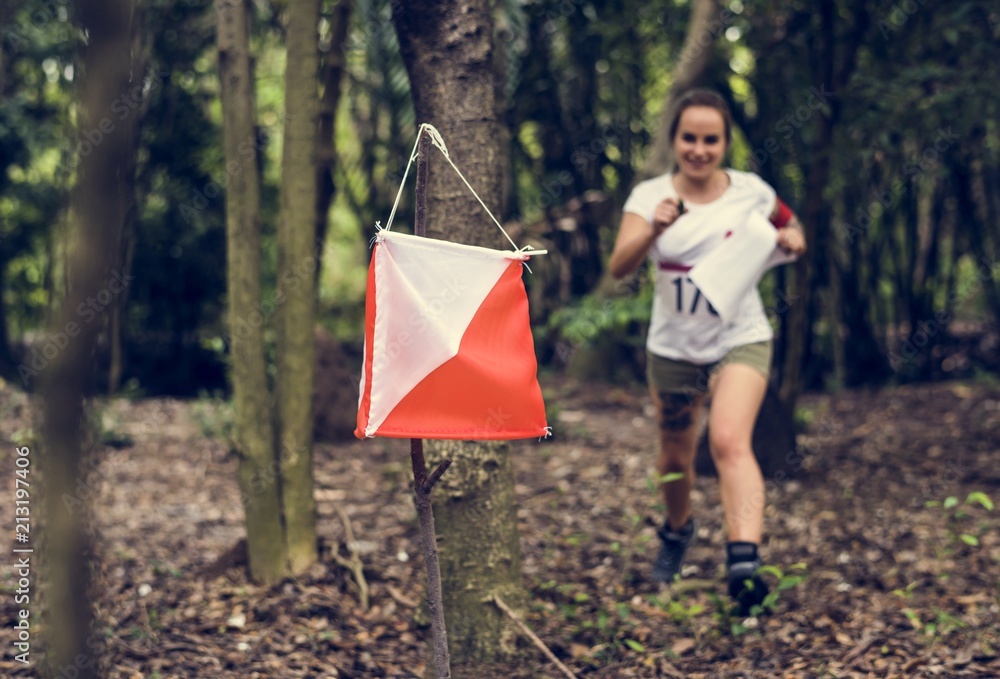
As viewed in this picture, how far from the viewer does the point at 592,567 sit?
3760 mm

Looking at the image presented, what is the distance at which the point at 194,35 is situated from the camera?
7.59m

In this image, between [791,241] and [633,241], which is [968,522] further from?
[633,241]

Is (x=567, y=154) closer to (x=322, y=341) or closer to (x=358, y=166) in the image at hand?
(x=358, y=166)

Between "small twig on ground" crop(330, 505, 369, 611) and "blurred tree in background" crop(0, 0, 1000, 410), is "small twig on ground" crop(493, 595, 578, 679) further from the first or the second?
"blurred tree in background" crop(0, 0, 1000, 410)

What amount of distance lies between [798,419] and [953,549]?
1.63 m

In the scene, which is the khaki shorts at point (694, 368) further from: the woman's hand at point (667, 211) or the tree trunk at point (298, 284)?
the tree trunk at point (298, 284)

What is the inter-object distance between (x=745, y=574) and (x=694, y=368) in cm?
69

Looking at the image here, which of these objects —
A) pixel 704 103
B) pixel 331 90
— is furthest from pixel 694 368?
pixel 331 90

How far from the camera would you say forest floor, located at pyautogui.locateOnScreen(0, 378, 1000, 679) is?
2.83 meters

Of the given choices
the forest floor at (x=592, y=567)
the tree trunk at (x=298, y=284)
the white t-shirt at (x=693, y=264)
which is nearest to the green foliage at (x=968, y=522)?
the forest floor at (x=592, y=567)

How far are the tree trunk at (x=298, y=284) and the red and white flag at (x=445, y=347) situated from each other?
1325 millimetres

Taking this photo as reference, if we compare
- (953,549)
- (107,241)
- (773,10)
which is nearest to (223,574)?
(107,241)

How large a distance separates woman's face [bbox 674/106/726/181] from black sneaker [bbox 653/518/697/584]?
4.05 feet

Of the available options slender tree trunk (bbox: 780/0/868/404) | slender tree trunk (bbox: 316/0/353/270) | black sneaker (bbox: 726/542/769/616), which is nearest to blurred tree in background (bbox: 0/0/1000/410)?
slender tree trunk (bbox: 780/0/868/404)
